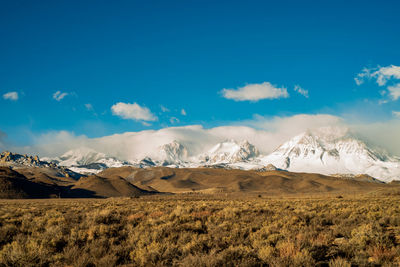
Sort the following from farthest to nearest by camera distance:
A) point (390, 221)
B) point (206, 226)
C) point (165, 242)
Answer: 1. point (390, 221)
2. point (206, 226)
3. point (165, 242)

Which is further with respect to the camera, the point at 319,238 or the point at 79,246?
the point at 319,238

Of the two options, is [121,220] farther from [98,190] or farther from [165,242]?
[98,190]

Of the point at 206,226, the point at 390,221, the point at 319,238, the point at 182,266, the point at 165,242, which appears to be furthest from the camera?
the point at 390,221

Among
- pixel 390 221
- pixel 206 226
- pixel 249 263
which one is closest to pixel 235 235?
pixel 206 226

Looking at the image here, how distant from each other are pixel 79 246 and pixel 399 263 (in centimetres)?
1077

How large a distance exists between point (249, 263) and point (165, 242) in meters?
3.79

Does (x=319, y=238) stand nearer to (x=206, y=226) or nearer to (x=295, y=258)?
(x=295, y=258)

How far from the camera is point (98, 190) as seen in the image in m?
149

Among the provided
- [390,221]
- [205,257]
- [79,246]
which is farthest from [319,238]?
[79,246]

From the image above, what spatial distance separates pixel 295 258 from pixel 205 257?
2.62m

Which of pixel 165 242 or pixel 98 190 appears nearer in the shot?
pixel 165 242

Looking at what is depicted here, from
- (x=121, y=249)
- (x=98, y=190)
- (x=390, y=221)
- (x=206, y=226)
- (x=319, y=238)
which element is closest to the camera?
(x=121, y=249)

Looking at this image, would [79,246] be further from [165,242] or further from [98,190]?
[98,190]

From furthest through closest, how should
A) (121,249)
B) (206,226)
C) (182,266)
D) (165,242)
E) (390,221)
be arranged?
(390,221) < (206,226) < (165,242) < (121,249) < (182,266)
